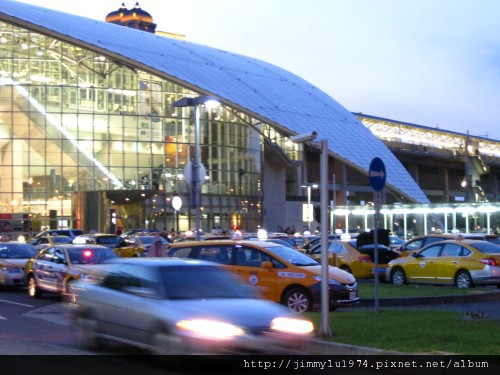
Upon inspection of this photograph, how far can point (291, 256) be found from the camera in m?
18.9

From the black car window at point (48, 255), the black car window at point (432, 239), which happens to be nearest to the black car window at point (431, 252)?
the black car window at point (432, 239)

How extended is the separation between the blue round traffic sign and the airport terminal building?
4021cm

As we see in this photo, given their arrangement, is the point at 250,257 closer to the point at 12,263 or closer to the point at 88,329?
the point at 88,329

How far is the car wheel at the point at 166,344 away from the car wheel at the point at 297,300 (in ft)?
23.6

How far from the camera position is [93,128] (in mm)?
61656

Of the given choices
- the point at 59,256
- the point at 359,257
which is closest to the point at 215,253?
the point at 59,256

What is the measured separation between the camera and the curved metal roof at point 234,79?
187ft

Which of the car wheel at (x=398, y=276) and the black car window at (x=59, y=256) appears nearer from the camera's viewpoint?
the black car window at (x=59, y=256)

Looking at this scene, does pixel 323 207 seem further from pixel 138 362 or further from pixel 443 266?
pixel 443 266

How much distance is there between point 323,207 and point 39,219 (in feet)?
159

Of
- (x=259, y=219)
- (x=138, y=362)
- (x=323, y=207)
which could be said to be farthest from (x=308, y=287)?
(x=259, y=219)

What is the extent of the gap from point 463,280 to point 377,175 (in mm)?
8544

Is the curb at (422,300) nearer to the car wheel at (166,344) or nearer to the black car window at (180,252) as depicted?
the black car window at (180,252)

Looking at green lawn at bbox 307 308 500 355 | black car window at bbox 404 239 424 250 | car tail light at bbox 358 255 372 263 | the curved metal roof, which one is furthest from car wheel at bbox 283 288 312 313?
the curved metal roof
